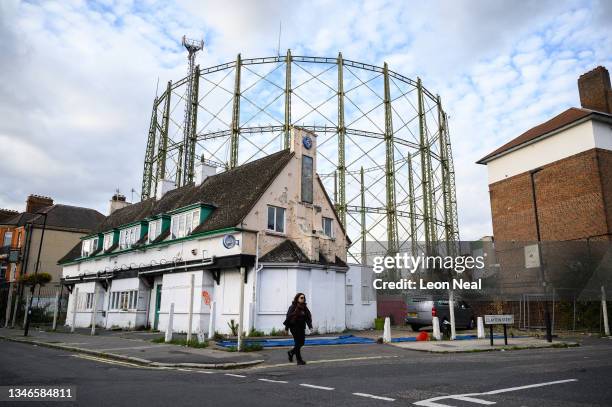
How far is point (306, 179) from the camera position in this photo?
23.0m

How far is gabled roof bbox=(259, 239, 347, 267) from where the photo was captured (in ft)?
64.7

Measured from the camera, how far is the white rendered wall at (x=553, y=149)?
87.6 feet

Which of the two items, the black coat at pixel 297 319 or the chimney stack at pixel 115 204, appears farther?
the chimney stack at pixel 115 204

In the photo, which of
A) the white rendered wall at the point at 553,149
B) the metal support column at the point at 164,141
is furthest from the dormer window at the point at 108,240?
the white rendered wall at the point at 553,149

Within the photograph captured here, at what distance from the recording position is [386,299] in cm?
3008

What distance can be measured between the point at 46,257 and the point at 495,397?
48163mm

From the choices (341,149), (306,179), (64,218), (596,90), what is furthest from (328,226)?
(64,218)

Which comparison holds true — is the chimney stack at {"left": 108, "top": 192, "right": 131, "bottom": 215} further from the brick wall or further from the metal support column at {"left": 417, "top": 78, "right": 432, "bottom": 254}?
the brick wall

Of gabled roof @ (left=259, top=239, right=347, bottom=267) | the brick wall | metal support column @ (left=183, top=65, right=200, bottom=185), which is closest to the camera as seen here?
gabled roof @ (left=259, top=239, right=347, bottom=267)

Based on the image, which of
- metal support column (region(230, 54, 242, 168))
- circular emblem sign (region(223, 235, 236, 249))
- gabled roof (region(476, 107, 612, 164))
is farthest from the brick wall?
circular emblem sign (region(223, 235, 236, 249))

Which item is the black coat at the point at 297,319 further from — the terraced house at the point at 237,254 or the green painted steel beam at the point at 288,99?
the green painted steel beam at the point at 288,99

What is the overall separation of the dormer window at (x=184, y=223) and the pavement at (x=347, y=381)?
11.1 metres

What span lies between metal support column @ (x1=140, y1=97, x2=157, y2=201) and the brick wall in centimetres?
2827

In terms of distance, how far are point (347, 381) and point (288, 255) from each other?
1255 centimetres
